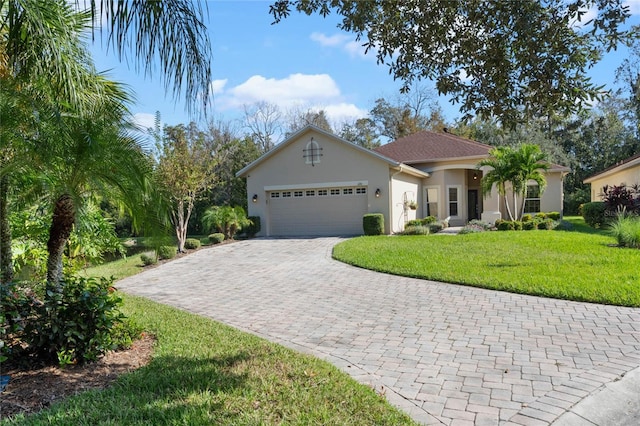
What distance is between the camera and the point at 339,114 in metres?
44.9

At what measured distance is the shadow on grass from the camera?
3.40 meters

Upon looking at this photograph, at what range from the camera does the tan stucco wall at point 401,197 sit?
64.3ft

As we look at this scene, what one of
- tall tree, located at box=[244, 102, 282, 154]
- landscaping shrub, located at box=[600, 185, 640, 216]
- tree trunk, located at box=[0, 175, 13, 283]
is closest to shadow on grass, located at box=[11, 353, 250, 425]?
tree trunk, located at box=[0, 175, 13, 283]

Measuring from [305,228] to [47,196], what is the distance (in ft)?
51.3

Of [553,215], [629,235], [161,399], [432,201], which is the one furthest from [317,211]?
[161,399]

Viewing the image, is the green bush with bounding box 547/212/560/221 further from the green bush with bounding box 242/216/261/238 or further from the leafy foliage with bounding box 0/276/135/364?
the leafy foliage with bounding box 0/276/135/364

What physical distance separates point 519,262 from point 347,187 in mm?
10436

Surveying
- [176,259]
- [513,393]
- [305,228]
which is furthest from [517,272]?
[305,228]

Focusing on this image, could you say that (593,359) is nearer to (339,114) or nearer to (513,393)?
(513,393)

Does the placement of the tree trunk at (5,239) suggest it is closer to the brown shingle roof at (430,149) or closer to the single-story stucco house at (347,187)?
the single-story stucco house at (347,187)

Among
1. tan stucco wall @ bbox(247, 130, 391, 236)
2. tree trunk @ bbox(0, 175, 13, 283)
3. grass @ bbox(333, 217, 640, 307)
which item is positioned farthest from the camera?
tan stucco wall @ bbox(247, 130, 391, 236)

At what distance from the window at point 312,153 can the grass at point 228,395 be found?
1571cm

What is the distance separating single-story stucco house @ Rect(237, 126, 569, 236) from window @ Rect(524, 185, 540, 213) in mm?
117

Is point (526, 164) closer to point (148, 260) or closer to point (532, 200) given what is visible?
point (532, 200)
